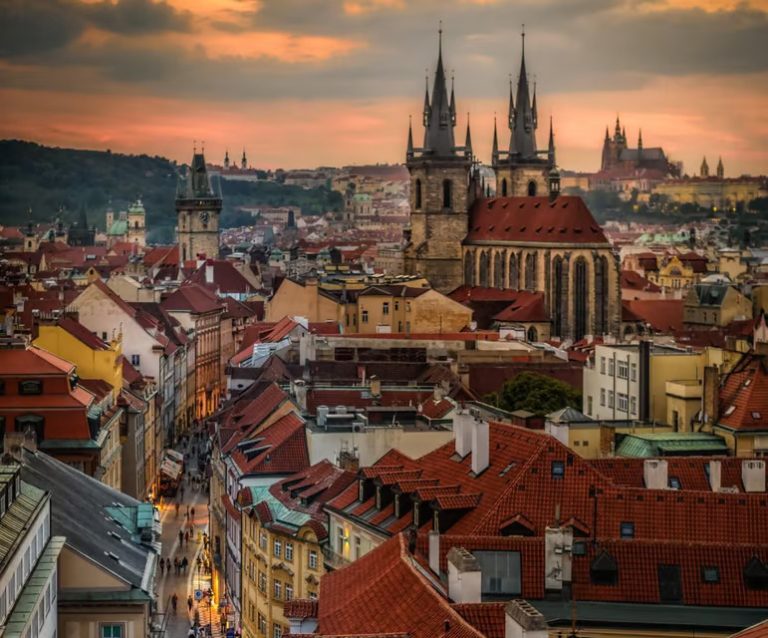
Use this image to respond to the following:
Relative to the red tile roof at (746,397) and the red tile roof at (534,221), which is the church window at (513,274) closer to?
the red tile roof at (534,221)

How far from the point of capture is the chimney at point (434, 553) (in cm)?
3181

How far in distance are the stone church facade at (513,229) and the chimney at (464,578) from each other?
3907 inches

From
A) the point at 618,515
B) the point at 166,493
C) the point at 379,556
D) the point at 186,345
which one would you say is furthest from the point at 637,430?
the point at 186,345

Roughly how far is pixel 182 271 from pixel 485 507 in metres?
138

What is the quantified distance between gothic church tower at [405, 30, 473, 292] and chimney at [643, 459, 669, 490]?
108943mm

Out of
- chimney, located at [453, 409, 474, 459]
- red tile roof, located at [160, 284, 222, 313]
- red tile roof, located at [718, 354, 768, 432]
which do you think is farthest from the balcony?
red tile roof, located at [160, 284, 222, 313]

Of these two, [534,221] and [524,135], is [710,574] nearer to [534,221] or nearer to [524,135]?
[534,221]

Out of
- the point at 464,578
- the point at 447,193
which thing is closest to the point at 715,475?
the point at 464,578

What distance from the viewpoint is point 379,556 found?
3303 cm

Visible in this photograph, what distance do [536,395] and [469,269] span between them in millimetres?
78661

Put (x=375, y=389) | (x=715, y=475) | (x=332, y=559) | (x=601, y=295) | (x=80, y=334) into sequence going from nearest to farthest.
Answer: (x=715, y=475), (x=332, y=559), (x=375, y=389), (x=80, y=334), (x=601, y=295)

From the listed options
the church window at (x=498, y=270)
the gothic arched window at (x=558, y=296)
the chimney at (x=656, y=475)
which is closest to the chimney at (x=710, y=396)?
the chimney at (x=656, y=475)

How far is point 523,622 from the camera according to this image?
23953mm

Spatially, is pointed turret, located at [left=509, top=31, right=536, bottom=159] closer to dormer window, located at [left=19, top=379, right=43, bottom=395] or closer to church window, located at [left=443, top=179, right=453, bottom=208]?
church window, located at [left=443, top=179, right=453, bottom=208]
